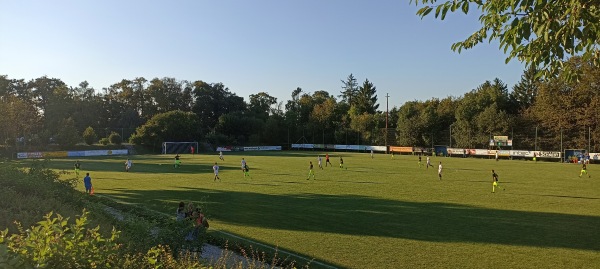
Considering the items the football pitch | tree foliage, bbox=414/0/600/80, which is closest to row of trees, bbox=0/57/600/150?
the football pitch

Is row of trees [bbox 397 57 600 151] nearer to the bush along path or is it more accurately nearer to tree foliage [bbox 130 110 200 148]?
tree foliage [bbox 130 110 200 148]

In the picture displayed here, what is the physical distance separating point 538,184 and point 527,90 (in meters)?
74.4

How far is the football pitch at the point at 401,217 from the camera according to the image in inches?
514

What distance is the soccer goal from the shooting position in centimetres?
8431

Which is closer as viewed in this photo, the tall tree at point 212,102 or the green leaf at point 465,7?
the green leaf at point 465,7

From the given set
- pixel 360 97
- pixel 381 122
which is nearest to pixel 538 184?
pixel 381 122

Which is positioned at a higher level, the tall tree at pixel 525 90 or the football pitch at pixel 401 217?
the tall tree at pixel 525 90

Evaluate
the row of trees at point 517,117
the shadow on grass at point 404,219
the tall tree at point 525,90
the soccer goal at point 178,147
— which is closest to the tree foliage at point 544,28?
the shadow on grass at point 404,219

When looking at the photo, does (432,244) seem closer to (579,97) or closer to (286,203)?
(286,203)

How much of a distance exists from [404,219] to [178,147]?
74.2 metres

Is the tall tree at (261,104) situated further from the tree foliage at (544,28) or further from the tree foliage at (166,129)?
the tree foliage at (544,28)

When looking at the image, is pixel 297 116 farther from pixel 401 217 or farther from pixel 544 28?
pixel 544 28

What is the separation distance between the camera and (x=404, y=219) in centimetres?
1825

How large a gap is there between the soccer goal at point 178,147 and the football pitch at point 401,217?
51.5m
